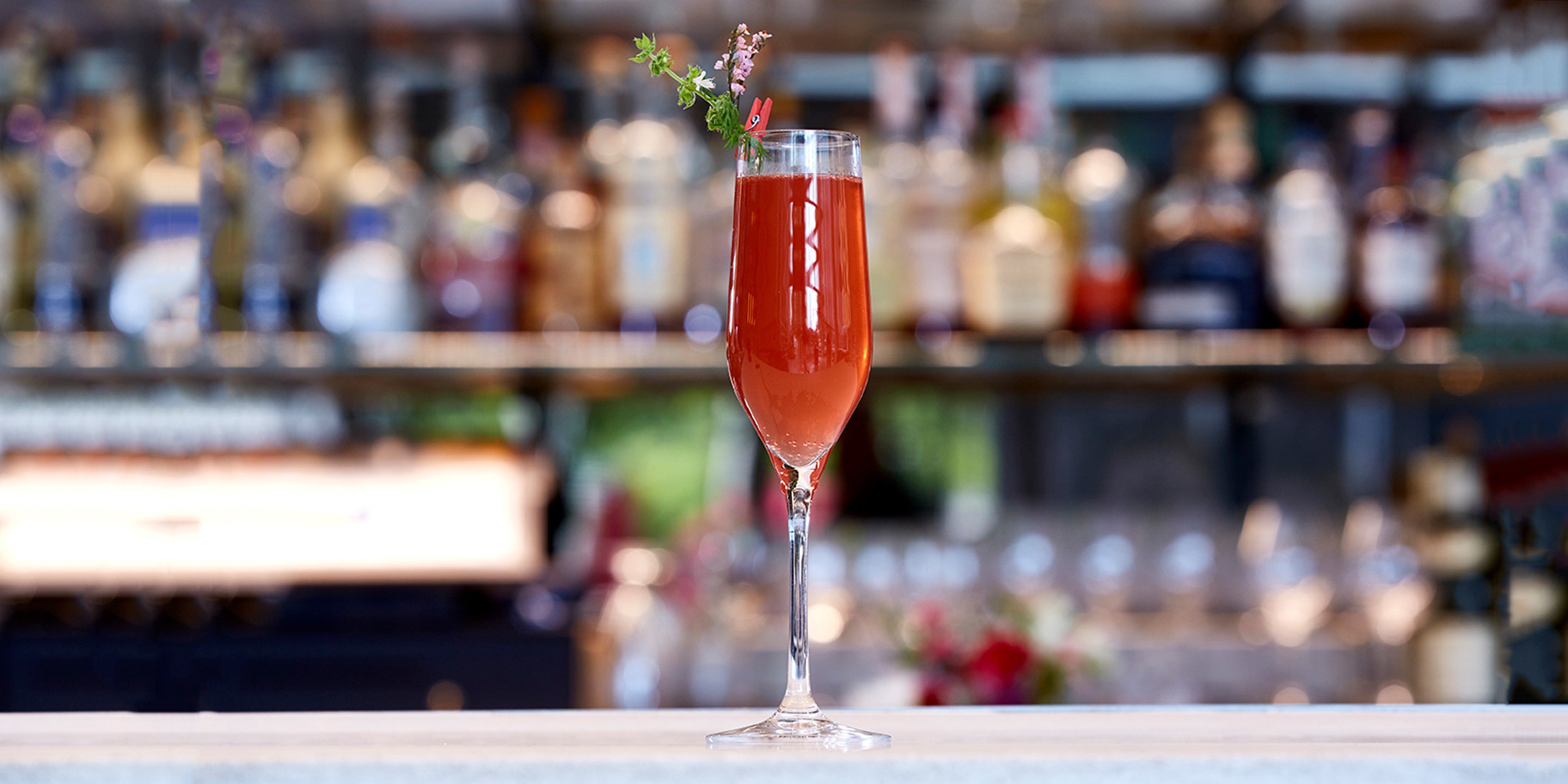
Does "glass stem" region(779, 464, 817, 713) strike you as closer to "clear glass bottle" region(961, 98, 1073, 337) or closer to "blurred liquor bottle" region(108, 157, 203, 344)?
"clear glass bottle" region(961, 98, 1073, 337)

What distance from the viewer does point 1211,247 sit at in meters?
1.92

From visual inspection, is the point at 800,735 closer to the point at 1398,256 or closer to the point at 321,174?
the point at 1398,256

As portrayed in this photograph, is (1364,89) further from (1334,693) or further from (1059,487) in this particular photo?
(1334,693)

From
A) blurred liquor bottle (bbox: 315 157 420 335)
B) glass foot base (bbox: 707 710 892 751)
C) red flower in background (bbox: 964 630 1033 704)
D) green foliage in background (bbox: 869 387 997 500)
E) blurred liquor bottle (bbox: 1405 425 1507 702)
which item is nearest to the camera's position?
glass foot base (bbox: 707 710 892 751)

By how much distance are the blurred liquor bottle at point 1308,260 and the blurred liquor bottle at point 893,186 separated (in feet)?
1.60

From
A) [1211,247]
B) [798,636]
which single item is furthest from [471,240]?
[798,636]

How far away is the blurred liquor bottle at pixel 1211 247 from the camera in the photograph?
6.13 feet

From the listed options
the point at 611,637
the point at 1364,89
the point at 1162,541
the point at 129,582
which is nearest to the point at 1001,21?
the point at 1364,89

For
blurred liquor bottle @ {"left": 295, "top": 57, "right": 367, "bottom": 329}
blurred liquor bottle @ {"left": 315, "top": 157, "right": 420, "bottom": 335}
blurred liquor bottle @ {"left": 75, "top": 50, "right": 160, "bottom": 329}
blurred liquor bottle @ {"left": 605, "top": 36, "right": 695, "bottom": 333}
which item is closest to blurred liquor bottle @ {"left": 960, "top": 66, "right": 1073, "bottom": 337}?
blurred liquor bottle @ {"left": 605, "top": 36, "right": 695, "bottom": 333}

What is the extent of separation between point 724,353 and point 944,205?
412 millimetres

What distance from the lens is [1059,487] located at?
7.31ft

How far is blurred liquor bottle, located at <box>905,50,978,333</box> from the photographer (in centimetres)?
188

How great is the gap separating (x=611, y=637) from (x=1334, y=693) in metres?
0.97

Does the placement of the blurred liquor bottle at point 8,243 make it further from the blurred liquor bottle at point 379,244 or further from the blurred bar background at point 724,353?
the blurred liquor bottle at point 379,244
